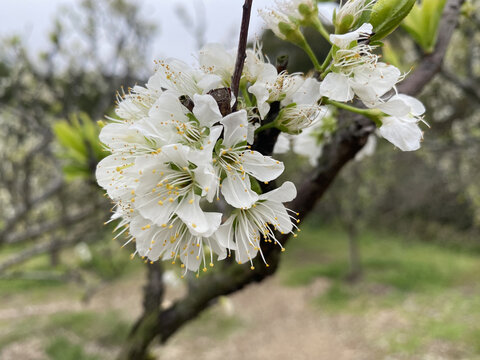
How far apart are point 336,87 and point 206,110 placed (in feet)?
0.73

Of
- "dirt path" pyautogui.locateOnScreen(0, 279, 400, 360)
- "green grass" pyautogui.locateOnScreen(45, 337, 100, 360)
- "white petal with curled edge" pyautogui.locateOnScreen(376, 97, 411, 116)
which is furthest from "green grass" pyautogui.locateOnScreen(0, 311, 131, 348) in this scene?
"white petal with curled edge" pyautogui.locateOnScreen(376, 97, 411, 116)

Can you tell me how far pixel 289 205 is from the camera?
99 centimetres

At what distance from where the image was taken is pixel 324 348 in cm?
564

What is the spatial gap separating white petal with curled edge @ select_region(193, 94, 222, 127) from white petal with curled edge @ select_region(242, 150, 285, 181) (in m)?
0.08

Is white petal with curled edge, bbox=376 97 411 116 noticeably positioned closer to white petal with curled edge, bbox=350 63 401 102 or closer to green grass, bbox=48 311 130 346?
white petal with curled edge, bbox=350 63 401 102

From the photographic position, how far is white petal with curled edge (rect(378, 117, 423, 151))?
2.19 feet

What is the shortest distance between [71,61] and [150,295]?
6.00m

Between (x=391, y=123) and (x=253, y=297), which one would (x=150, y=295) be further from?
(x=253, y=297)

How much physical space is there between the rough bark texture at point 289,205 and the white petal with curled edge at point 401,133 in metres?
0.17

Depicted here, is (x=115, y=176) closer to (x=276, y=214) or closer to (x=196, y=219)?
(x=196, y=219)

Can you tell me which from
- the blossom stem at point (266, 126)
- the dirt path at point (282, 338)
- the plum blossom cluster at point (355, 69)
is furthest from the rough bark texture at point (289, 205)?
the dirt path at point (282, 338)

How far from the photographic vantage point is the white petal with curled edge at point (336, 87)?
609 millimetres

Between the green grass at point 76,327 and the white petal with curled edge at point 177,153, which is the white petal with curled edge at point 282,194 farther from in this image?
the green grass at point 76,327

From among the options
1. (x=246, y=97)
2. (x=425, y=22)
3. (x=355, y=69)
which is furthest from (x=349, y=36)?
(x=425, y=22)
